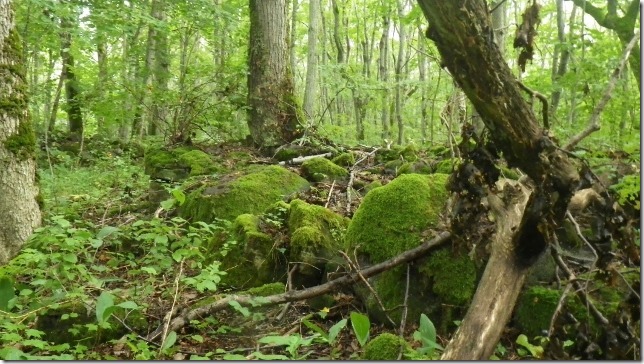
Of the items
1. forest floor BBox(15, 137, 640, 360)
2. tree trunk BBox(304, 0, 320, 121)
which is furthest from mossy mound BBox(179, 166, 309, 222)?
tree trunk BBox(304, 0, 320, 121)

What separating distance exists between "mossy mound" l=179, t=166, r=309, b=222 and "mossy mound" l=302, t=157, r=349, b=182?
46 centimetres

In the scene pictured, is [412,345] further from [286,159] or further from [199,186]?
[286,159]

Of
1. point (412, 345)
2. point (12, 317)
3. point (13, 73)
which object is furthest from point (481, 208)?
point (13, 73)

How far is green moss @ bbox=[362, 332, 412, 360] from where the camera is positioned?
2.98 meters

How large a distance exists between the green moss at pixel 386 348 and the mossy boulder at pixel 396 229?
0.69 meters

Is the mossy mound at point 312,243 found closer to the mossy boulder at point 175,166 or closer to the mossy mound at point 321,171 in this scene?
the mossy mound at point 321,171

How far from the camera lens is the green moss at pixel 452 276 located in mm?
3576

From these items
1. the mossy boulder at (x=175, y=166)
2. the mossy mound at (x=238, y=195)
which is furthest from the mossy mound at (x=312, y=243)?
the mossy boulder at (x=175, y=166)

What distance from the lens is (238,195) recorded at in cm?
→ 580

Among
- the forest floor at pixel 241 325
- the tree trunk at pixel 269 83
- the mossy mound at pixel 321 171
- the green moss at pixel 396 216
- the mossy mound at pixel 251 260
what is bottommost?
the forest floor at pixel 241 325

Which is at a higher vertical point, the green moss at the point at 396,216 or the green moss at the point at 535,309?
the green moss at the point at 396,216

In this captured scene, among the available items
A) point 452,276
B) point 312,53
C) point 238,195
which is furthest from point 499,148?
point 312,53

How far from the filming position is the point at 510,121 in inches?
105

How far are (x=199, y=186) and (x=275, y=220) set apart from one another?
195cm
